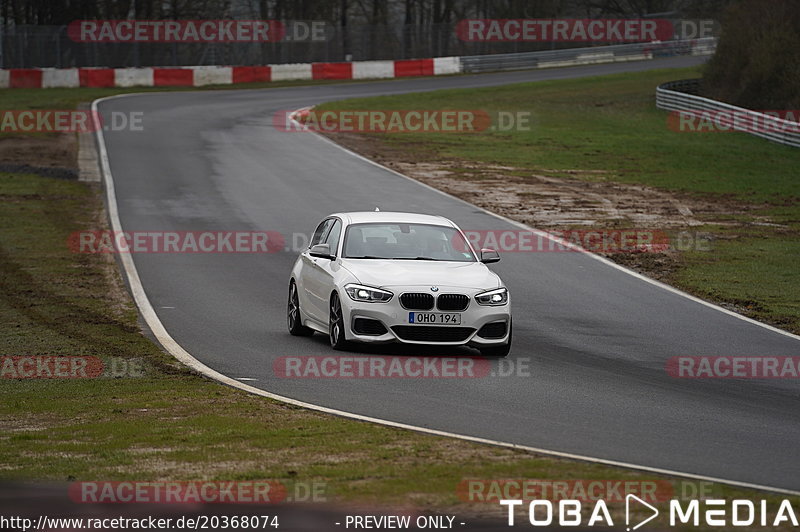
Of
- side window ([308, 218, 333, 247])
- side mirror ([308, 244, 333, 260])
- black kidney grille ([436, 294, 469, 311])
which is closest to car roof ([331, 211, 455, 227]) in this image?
side window ([308, 218, 333, 247])

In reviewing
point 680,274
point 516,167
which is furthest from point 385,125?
point 680,274

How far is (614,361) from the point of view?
43.3 feet

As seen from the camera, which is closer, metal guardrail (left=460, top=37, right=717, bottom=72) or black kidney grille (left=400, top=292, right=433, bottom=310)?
black kidney grille (left=400, top=292, right=433, bottom=310)

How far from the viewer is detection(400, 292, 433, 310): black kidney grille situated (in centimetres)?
1298

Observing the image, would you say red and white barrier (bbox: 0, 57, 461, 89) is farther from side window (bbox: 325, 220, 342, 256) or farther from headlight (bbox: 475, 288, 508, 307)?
headlight (bbox: 475, 288, 508, 307)

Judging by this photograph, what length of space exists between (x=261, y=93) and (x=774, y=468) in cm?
4753

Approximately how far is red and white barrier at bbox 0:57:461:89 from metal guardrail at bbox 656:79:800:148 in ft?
49.3

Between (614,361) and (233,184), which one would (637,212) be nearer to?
(233,184)

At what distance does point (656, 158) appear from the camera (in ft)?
126

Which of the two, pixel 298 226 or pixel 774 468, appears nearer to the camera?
pixel 774 468

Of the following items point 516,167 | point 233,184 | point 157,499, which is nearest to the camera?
point 157,499

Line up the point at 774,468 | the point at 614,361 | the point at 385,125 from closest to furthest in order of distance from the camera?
the point at 774,468 → the point at 614,361 → the point at 385,125

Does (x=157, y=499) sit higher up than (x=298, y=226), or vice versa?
(x=157, y=499)

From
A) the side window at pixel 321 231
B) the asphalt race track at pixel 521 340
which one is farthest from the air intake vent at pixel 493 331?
the side window at pixel 321 231
